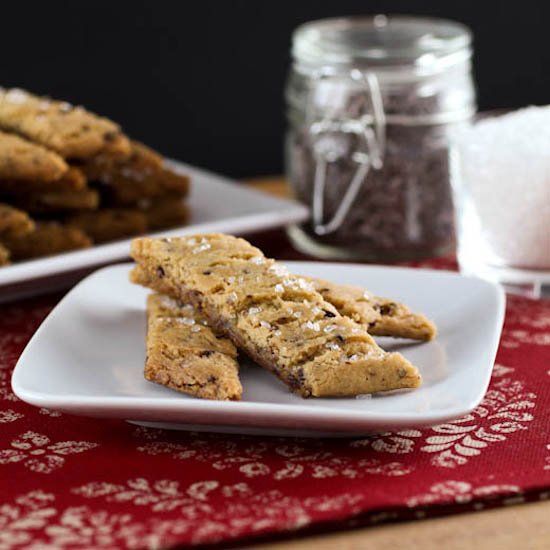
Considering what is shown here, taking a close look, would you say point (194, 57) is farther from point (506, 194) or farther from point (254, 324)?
point (254, 324)

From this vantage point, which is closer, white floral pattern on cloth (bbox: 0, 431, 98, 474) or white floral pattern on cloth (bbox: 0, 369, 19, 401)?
white floral pattern on cloth (bbox: 0, 431, 98, 474)

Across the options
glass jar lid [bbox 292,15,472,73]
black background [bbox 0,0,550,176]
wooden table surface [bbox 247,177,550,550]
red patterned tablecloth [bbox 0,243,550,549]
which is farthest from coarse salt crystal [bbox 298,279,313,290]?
black background [bbox 0,0,550,176]

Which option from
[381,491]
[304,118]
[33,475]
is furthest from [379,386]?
[304,118]

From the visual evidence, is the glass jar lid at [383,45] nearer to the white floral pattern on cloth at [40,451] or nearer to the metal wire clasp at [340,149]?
the metal wire clasp at [340,149]

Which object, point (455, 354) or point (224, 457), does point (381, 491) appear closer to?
point (224, 457)

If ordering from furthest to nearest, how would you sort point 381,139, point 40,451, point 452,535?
point 381,139
point 40,451
point 452,535

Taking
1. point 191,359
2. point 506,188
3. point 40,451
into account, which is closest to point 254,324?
point 191,359

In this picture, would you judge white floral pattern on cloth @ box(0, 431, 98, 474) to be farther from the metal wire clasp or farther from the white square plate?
the metal wire clasp
